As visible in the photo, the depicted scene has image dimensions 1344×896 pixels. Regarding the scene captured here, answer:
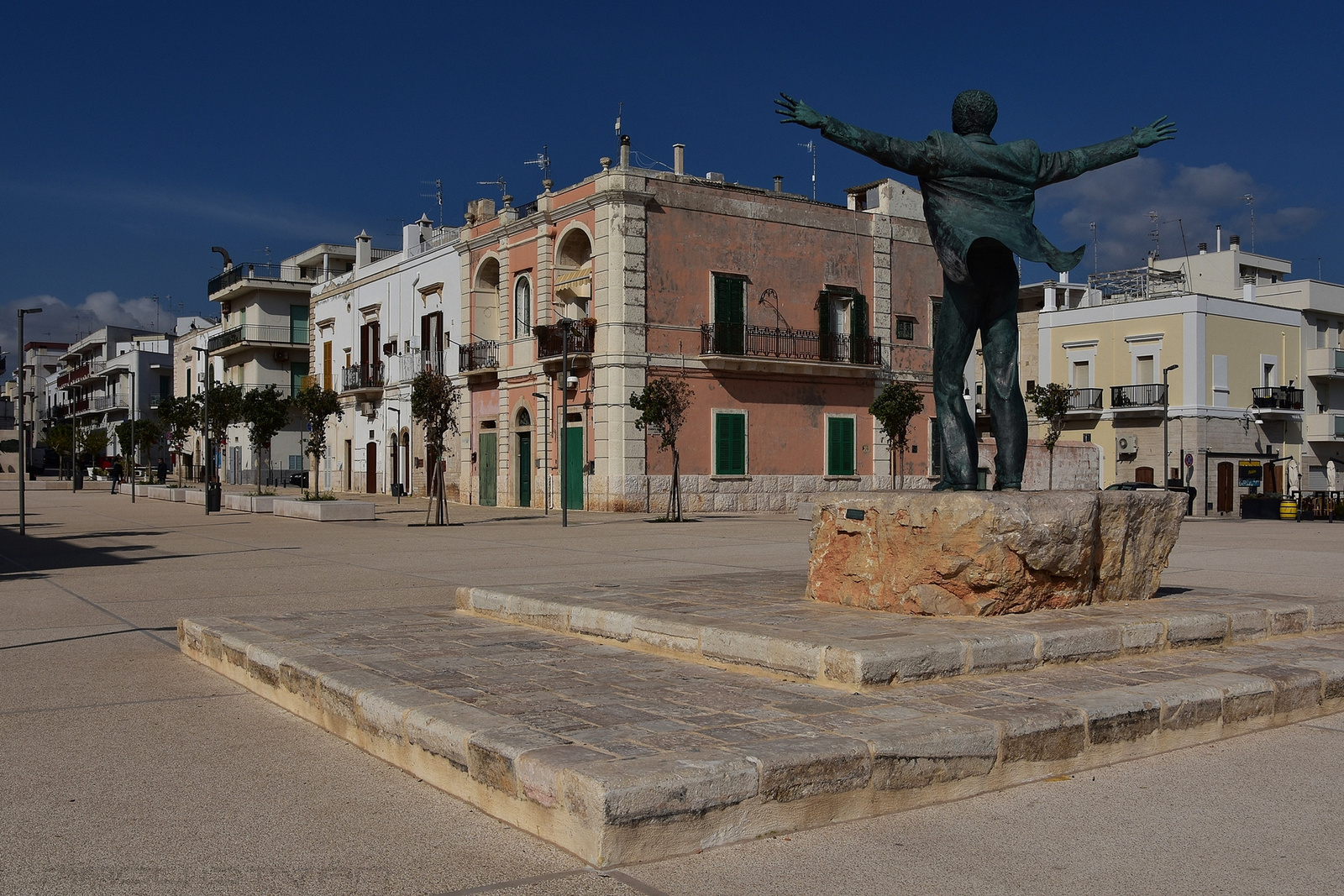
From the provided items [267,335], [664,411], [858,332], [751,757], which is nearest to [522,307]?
[664,411]

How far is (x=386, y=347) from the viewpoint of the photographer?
40344 millimetres

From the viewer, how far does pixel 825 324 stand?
3133cm

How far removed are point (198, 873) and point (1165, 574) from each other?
11438 millimetres

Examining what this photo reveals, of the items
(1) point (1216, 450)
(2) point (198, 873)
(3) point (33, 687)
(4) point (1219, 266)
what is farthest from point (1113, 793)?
(4) point (1219, 266)

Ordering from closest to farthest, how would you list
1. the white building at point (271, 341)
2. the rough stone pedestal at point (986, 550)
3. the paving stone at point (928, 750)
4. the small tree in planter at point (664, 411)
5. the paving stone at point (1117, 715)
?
1. the paving stone at point (928, 750)
2. the paving stone at point (1117, 715)
3. the rough stone pedestal at point (986, 550)
4. the small tree in planter at point (664, 411)
5. the white building at point (271, 341)

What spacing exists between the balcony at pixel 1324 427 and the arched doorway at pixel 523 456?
3016 cm

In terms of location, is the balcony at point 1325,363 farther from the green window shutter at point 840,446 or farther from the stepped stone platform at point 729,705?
the stepped stone platform at point 729,705

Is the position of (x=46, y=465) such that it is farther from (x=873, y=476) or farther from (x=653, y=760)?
(x=653, y=760)

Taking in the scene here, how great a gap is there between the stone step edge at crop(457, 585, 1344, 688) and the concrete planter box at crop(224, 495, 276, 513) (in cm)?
2264

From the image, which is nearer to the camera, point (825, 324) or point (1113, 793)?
point (1113, 793)

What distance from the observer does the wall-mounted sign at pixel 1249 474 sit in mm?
40912

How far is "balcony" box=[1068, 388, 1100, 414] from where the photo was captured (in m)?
42.6

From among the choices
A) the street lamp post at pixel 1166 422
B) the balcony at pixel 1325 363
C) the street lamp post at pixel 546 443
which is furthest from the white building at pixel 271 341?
the balcony at pixel 1325 363

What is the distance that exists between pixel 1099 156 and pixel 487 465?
27.4 metres
